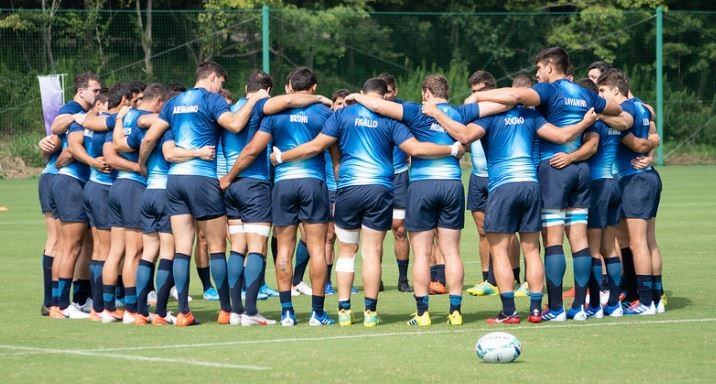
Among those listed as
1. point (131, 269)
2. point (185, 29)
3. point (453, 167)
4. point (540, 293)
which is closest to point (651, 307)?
point (540, 293)

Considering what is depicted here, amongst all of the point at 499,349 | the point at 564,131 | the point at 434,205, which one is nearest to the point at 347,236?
the point at 434,205

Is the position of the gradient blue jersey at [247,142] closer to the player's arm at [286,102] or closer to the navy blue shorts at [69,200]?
the player's arm at [286,102]

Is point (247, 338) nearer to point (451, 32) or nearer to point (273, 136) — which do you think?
point (273, 136)

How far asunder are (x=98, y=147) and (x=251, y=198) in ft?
5.63

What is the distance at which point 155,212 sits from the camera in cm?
1170

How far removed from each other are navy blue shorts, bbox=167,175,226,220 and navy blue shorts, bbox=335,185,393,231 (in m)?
1.10

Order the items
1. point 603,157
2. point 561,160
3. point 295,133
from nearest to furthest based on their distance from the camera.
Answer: point 561,160
point 295,133
point 603,157

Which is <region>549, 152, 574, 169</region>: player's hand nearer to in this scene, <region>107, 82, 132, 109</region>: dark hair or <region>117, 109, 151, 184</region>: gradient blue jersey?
<region>117, 109, 151, 184</region>: gradient blue jersey

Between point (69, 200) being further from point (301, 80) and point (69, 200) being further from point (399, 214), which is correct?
point (399, 214)

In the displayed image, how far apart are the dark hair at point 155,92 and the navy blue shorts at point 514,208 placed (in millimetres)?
3342

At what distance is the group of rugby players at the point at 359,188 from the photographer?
36.9 ft

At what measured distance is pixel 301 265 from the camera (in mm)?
14148

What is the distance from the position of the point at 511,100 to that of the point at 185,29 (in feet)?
84.1

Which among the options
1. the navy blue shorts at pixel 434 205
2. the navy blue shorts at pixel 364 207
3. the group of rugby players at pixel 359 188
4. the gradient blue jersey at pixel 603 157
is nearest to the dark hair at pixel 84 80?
the group of rugby players at pixel 359 188
